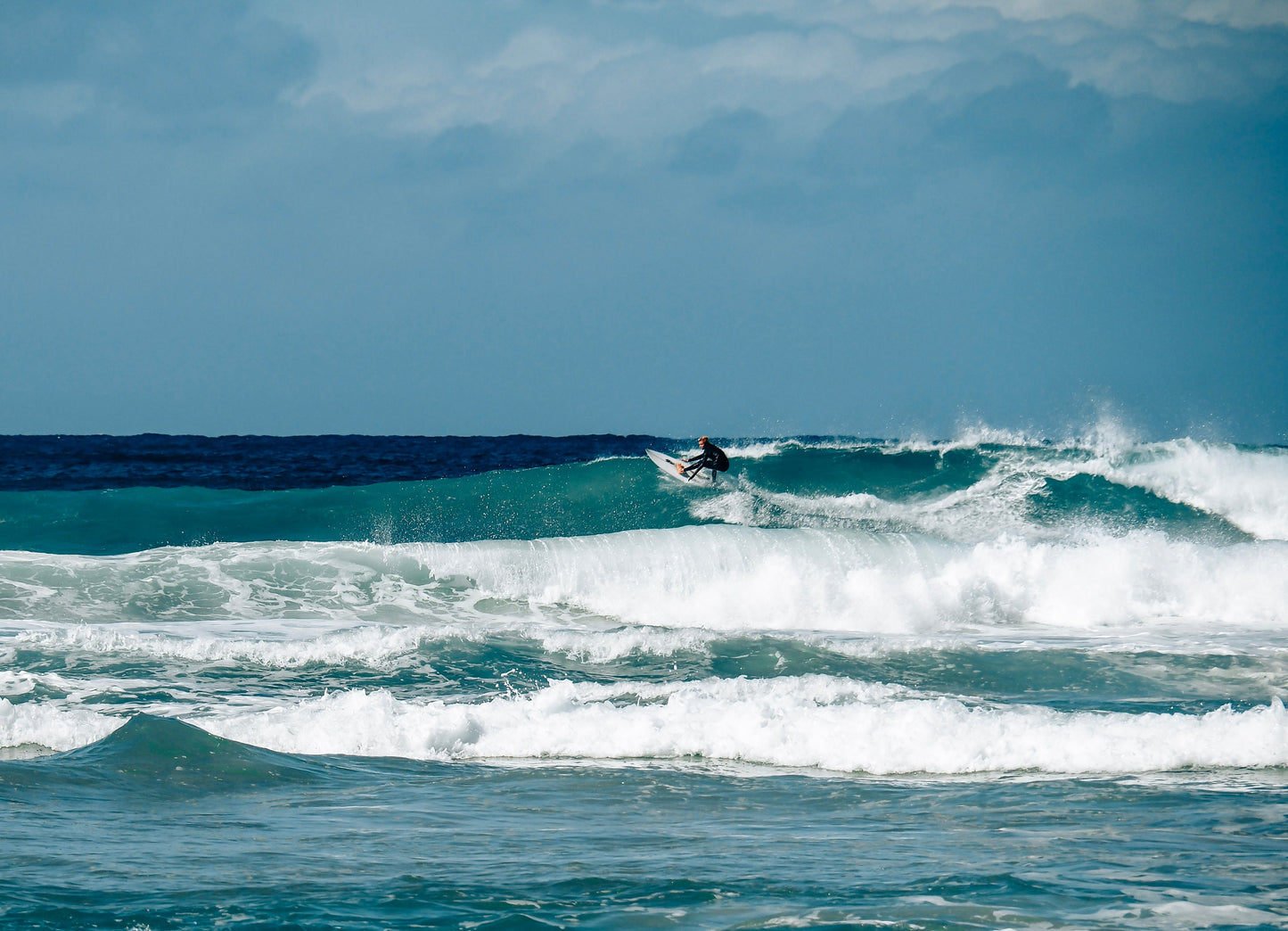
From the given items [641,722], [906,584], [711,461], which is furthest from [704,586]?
[711,461]

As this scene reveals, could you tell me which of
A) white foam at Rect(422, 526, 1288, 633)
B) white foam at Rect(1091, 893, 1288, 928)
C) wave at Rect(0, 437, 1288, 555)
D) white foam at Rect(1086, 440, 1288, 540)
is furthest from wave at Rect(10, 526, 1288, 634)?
white foam at Rect(1091, 893, 1288, 928)

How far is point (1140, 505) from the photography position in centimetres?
2081

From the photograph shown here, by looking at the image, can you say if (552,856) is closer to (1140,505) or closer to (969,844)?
(969,844)

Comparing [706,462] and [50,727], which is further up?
[706,462]

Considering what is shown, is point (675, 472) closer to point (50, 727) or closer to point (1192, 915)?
point (50, 727)

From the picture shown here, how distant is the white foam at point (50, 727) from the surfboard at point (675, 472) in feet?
45.3

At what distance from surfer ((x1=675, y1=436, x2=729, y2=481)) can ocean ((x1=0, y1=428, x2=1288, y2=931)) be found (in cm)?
81

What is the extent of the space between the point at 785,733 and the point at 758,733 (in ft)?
0.59

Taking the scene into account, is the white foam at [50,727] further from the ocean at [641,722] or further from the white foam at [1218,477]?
the white foam at [1218,477]

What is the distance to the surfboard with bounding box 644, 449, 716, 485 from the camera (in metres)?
20.3

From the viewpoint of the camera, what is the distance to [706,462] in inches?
779

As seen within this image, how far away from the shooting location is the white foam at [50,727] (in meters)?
6.77

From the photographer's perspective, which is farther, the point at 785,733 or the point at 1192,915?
the point at 785,733

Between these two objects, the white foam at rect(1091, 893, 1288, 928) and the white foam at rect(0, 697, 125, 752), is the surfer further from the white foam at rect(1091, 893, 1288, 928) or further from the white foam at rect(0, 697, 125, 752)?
the white foam at rect(1091, 893, 1288, 928)
